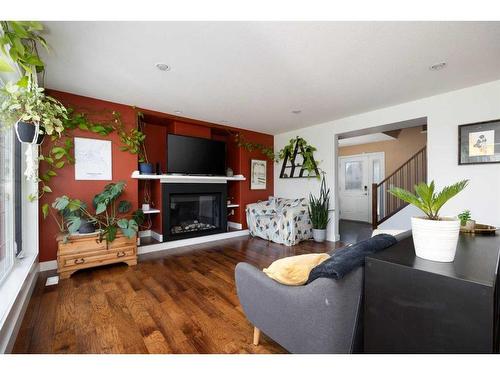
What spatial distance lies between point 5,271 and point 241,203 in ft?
11.7

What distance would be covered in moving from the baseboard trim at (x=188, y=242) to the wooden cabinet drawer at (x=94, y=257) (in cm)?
55

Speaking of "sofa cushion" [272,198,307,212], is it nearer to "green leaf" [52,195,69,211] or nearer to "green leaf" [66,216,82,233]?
"green leaf" [66,216,82,233]

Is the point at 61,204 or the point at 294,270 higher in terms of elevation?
the point at 61,204

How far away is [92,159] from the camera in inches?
123

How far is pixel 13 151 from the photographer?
2.21 m

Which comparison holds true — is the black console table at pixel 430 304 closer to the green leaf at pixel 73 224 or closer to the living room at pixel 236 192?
the living room at pixel 236 192

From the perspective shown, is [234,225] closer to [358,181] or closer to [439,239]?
[358,181]

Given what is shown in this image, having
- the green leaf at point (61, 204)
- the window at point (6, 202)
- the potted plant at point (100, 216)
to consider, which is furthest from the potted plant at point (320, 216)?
the window at point (6, 202)

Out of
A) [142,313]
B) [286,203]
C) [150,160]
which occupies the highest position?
[150,160]

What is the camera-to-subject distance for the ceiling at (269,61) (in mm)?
1736

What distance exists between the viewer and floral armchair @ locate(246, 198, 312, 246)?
4.03 metres

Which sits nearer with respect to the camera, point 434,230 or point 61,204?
point 434,230

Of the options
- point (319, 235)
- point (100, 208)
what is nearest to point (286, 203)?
point (319, 235)

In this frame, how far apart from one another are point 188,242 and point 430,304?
3762 mm
